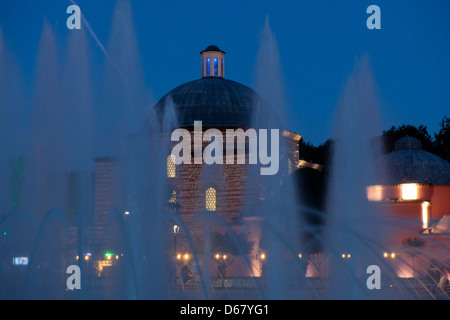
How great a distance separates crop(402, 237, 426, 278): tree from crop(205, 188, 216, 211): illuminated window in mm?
9525

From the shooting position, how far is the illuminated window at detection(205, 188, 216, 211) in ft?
121

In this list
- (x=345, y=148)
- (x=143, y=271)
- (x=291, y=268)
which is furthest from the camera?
(x=345, y=148)

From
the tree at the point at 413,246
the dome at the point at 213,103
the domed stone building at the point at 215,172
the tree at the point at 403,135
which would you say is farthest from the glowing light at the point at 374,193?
the tree at the point at 403,135

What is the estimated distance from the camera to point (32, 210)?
96.8 ft

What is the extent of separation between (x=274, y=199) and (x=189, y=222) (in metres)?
6.39

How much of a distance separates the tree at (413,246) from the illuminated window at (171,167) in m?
12.1

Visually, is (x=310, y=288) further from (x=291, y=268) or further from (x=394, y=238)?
(x=394, y=238)

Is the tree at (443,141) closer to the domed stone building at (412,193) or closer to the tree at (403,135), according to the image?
the tree at (403,135)

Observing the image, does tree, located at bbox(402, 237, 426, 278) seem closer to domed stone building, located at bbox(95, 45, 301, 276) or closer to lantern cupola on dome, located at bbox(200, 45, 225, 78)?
domed stone building, located at bbox(95, 45, 301, 276)

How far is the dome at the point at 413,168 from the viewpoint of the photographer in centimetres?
3706
